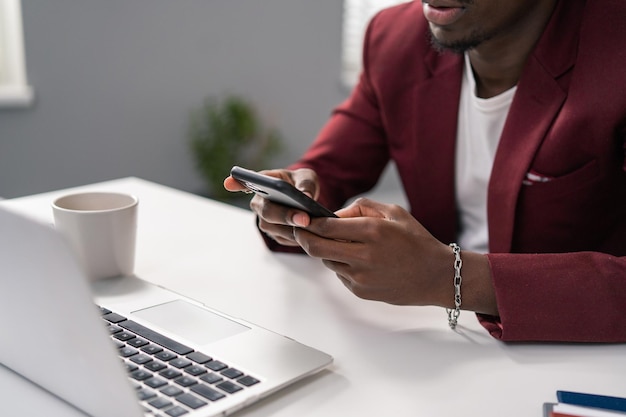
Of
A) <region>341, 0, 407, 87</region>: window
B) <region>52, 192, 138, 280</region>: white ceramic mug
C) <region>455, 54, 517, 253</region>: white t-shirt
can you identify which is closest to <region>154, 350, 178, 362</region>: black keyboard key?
<region>52, 192, 138, 280</region>: white ceramic mug

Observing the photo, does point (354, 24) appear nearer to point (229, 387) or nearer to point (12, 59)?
point (12, 59)

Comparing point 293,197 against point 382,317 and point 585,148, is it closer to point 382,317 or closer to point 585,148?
point 382,317

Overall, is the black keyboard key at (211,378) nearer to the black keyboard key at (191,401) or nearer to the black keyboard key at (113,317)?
the black keyboard key at (191,401)

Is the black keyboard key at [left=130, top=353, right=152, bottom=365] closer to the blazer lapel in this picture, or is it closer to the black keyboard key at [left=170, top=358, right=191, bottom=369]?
the black keyboard key at [left=170, top=358, right=191, bottom=369]

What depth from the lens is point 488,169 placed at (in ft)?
4.39

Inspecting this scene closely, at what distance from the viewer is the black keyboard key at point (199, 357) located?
2.34 ft

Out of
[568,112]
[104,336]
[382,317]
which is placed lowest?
[382,317]

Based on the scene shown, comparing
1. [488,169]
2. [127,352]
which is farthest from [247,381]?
[488,169]

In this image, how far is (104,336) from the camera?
0.57 meters

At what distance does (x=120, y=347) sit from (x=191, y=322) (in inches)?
4.1

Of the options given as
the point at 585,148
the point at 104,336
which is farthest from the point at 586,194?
the point at 104,336

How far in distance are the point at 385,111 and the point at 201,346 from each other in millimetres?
809

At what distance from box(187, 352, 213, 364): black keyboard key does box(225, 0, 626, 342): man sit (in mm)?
180

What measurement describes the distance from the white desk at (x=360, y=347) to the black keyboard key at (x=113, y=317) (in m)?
0.12
